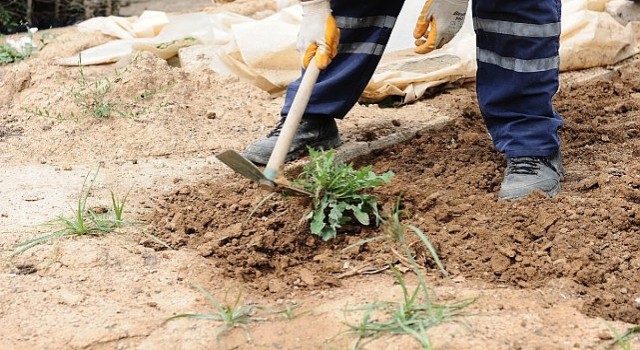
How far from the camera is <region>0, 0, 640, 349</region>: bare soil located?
6.75ft

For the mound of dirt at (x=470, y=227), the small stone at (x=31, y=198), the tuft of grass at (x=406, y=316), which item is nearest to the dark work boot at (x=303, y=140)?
the mound of dirt at (x=470, y=227)

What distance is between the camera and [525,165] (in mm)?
2812

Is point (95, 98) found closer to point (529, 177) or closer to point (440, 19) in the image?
point (440, 19)

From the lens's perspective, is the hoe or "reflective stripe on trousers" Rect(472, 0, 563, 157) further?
"reflective stripe on trousers" Rect(472, 0, 563, 157)

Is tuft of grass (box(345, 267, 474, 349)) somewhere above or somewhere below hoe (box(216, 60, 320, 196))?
below

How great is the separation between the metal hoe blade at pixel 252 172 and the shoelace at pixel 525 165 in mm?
728

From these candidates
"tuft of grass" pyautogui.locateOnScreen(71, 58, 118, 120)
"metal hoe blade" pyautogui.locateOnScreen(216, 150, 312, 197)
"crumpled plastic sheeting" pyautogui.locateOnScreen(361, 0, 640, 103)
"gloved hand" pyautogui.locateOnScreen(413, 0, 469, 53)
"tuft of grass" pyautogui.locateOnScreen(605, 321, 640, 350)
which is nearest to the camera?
"tuft of grass" pyautogui.locateOnScreen(605, 321, 640, 350)

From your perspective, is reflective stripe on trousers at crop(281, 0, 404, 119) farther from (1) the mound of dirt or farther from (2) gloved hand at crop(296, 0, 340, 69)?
(2) gloved hand at crop(296, 0, 340, 69)

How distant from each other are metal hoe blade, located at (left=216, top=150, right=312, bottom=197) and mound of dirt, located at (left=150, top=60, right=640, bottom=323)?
73 millimetres

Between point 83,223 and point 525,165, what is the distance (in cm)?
139

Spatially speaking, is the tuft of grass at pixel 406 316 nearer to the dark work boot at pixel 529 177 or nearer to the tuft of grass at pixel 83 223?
the dark work boot at pixel 529 177

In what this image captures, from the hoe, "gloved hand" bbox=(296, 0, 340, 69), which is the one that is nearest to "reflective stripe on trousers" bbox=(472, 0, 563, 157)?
"gloved hand" bbox=(296, 0, 340, 69)

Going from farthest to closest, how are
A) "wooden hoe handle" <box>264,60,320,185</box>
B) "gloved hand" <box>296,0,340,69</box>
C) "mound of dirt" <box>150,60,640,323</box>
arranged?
"gloved hand" <box>296,0,340,69</box> < "wooden hoe handle" <box>264,60,320,185</box> < "mound of dirt" <box>150,60,640,323</box>

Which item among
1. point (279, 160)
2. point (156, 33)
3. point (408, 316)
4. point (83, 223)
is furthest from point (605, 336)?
point (156, 33)
